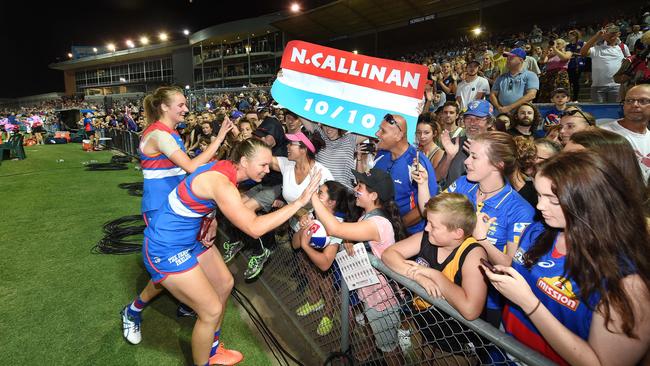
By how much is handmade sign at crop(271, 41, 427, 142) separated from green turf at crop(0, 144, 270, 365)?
8.14 ft

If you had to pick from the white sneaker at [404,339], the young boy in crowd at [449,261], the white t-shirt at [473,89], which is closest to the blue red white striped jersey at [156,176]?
the young boy in crowd at [449,261]

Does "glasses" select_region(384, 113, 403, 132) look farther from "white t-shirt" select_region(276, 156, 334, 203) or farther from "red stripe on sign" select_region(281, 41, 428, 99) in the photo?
"white t-shirt" select_region(276, 156, 334, 203)

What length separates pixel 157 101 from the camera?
3807mm

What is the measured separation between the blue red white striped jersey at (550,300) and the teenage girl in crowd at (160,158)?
9.43ft

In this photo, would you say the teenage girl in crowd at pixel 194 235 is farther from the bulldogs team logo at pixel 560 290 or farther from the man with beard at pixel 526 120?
the man with beard at pixel 526 120

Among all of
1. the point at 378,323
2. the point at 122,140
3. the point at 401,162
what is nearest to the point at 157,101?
the point at 401,162

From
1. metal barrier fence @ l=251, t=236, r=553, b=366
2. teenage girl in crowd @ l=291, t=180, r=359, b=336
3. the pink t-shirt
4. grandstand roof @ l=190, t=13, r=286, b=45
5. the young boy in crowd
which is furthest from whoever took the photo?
grandstand roof @ l=190, t=13, r=286, b=45

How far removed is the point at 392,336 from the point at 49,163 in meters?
16.5

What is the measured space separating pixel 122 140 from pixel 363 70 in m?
17.1

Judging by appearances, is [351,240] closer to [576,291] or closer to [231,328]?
[576,291]

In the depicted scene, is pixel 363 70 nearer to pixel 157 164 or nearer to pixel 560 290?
pixel 157 164

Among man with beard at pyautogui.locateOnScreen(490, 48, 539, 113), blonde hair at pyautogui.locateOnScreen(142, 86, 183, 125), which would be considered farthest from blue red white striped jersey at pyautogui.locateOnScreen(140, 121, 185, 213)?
man with beard at pyautogui.locateOnScreen(490, 48, 539, 113)

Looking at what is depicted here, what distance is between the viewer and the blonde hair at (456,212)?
2127mm

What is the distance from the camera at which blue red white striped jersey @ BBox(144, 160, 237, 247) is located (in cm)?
272
